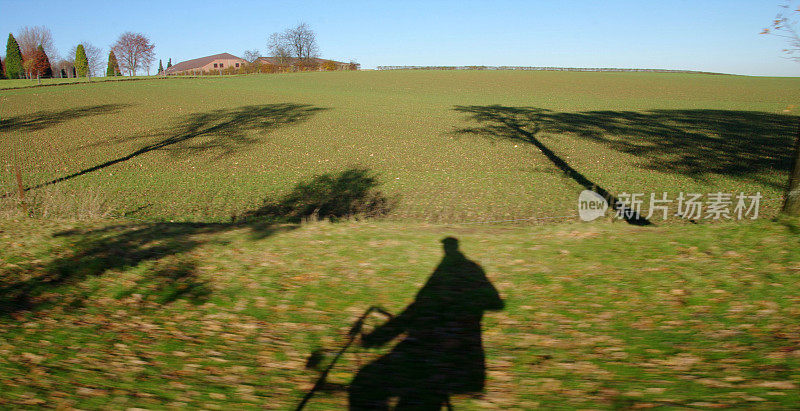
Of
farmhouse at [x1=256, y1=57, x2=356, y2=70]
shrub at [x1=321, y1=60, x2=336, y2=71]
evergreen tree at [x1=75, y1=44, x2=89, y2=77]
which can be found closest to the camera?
evergreen tree at [x1=75, y1=44, x2=89, y2=77]

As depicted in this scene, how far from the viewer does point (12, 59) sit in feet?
284

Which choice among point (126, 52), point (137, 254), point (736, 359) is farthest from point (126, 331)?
point (126, 52)

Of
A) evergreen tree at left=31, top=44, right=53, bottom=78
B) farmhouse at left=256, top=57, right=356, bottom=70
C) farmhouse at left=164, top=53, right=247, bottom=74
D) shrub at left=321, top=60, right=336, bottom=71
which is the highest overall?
farmhouse at left=164, top=53, right=247, bottom=74

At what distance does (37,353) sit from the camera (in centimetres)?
458

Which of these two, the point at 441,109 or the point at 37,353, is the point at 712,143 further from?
the point at 37,353

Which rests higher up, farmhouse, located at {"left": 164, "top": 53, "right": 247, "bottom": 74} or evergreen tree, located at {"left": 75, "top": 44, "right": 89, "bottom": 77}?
farmhouse, located at {"left": 164, "top": 53, "right": 247, "bottom": 74}

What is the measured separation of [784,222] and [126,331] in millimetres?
8829

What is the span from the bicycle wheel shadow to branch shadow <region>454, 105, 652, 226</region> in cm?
873

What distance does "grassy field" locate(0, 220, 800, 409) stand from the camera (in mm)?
3882

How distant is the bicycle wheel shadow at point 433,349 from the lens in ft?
12.8

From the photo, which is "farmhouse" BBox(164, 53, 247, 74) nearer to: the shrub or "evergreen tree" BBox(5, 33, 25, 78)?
the shrub

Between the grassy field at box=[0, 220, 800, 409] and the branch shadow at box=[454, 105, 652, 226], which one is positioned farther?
the branch shadow at box=[454, 105, 652, 226]

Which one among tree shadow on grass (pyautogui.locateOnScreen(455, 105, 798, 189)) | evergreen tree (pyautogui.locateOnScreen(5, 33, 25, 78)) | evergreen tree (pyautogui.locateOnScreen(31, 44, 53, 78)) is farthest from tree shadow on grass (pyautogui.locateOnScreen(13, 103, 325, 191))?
evergreen tree (pyautogui.locateOnScreen(31, 44, 53, 78))

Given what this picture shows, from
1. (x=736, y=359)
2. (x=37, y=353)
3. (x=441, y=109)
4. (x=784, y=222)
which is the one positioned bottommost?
(x=37, y=353)
